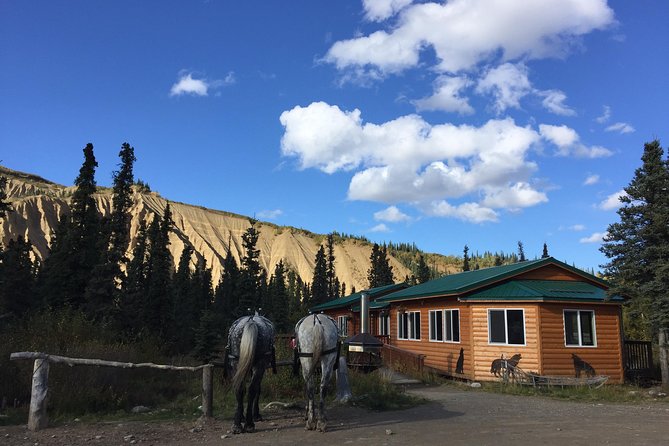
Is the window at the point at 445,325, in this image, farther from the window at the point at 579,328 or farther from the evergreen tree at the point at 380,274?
the evergreen tree at the point at 380,274

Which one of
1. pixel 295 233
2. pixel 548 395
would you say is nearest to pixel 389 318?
pixel 548 395

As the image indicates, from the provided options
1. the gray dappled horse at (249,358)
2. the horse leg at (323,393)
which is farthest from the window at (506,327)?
the gray dappled horse at (249,358)

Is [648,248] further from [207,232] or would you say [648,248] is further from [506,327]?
[207,232]

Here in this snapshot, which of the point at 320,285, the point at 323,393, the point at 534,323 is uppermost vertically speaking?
the point at 320,285

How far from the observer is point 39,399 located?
8.15 metres

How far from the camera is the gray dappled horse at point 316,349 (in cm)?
889

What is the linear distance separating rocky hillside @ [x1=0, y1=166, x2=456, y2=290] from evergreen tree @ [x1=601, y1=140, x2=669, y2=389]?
92.1 meters

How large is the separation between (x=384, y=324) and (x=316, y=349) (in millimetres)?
19915

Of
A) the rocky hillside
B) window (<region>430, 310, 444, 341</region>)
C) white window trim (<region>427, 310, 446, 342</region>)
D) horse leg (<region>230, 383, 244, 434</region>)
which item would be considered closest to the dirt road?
horse leg (<region>230, 383, 244, 434</region>)

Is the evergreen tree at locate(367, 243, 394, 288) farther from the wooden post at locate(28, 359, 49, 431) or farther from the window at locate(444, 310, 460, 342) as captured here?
the wooden post at locate(28, 359, 49, 431)

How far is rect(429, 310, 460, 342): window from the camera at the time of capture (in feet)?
67.1

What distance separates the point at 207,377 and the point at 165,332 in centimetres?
3201

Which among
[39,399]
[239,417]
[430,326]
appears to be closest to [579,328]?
[430,326]

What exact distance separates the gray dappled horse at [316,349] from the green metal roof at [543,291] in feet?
37.0
